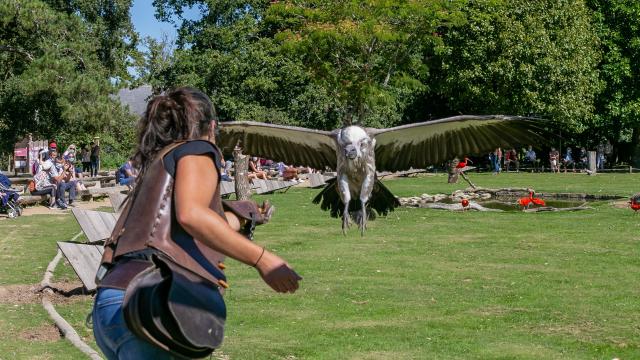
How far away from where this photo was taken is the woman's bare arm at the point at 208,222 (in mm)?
3475

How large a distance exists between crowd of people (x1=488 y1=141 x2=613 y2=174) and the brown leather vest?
44.2 meters

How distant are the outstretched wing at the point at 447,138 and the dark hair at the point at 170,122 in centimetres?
418

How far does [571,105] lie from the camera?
45312mm

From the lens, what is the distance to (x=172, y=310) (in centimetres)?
348

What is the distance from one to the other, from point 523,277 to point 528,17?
35.9 m

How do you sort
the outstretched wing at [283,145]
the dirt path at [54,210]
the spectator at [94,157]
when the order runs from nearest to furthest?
the outstretched wing at [283,145] → the dirt path at [54,210] → the spectator at [94,157]

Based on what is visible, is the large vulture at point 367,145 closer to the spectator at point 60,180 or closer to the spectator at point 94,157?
the spectator at point 60,180

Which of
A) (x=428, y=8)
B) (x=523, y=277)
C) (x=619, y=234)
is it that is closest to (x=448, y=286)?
(x=523, y=277)

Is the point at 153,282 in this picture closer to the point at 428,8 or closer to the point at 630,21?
the point at 428,8

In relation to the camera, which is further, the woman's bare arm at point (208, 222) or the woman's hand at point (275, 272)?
the woman's hand at point (275, 272)

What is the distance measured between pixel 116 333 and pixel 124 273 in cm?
23

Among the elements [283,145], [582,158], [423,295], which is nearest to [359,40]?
[423,295]

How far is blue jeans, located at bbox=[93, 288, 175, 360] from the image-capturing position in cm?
355

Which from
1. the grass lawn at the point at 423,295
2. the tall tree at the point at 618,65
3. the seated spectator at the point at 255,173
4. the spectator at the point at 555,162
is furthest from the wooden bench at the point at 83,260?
the tall tree at the point at 618,65
